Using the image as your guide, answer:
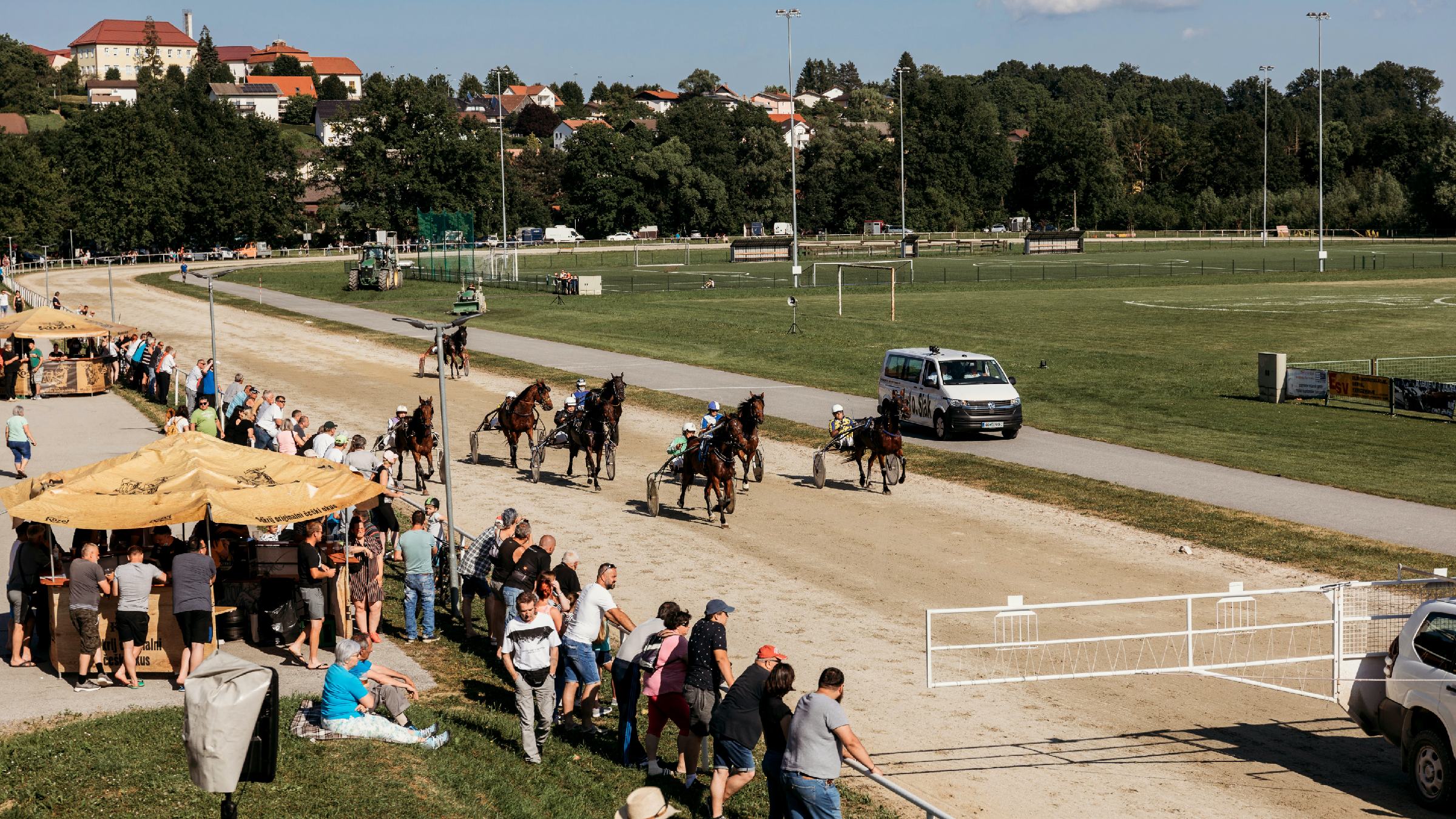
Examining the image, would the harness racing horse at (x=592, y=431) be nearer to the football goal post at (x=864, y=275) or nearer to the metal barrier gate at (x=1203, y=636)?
the metal barrier gate at (x=1203, y=636)

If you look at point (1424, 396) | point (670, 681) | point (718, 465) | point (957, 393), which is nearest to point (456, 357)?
point (957, 393)

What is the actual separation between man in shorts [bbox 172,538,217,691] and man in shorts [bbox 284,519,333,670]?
1086mm

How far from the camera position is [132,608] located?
47.5ft

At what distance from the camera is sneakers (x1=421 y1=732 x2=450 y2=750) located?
498 inches

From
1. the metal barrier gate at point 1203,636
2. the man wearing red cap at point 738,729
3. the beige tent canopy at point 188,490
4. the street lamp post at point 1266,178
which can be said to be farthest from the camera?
the street lamp post at point 1266,178

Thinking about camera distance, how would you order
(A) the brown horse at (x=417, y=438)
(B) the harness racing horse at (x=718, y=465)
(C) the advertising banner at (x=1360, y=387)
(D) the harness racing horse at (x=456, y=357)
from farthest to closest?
1. (D) the harness racing horse at (x=456, y=357)
2. (C) the advertising banner at (x=1360, y=387)
3. (A) the brown horse at (x=417, y=438)
4. (B) the harness racing horse at (x=718, y=465)

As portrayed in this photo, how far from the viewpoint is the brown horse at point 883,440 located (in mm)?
25312

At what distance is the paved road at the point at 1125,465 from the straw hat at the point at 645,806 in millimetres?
16967

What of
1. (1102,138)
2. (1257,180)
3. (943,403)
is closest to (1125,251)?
(1102,138)

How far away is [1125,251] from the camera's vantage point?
115 metres

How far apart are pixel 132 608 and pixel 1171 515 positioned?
54.6 ft

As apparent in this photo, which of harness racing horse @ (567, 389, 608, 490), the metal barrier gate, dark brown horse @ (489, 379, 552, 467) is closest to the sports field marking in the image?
dark brown horse @ (489, 379, 552, 467)

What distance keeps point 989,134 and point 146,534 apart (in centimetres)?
14793

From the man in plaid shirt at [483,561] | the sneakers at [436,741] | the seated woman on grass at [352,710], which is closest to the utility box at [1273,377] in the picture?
the man in plaid shirt at [483,561]
